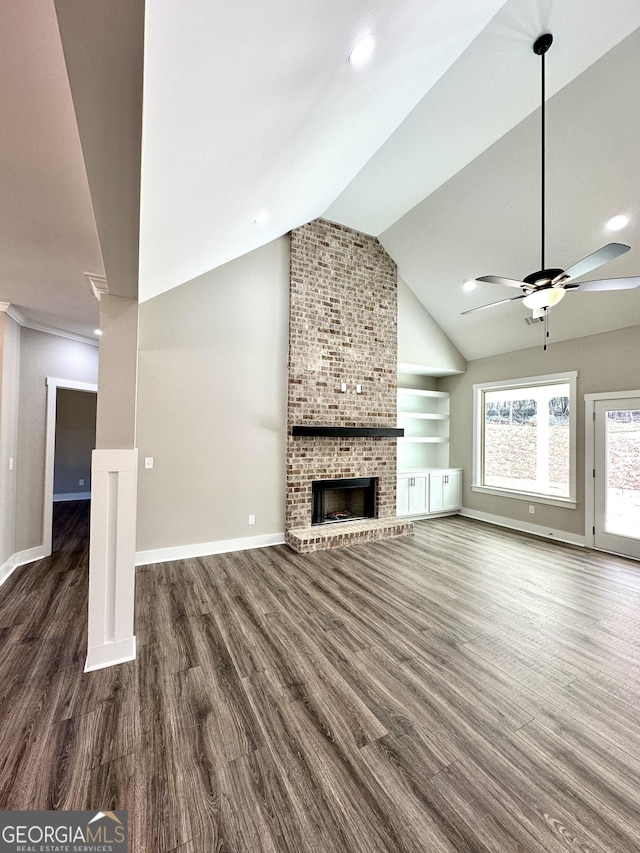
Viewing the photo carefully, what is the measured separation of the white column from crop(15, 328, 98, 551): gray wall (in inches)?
93.3

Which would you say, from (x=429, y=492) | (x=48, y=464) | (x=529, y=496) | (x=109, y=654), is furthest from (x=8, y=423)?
(x=529, y=496)

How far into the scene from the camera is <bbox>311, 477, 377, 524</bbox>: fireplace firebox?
15.9 ft

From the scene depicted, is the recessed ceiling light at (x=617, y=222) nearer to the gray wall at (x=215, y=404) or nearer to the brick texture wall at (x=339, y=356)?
the brick texture wall at (x=339, y=356)

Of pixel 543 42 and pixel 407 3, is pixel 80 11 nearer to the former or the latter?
pixel 407 3

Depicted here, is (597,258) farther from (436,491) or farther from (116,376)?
(436,491)

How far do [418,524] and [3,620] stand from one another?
17.0 feet

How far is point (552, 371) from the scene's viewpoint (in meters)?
5.08

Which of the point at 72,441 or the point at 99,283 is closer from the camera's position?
the point at 99,283

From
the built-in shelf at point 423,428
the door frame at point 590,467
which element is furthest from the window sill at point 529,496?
the built-in shelf at point 423,428

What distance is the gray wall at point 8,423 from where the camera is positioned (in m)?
3.27

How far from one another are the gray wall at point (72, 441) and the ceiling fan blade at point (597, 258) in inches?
333

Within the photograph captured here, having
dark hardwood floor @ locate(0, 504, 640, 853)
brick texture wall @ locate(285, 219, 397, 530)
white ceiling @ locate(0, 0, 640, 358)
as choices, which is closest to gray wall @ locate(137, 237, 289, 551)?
brick texture wall @ locate(285, 219, 397, 530)

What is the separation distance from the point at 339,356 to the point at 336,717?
412cm

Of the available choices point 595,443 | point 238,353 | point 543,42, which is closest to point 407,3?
point 543,42
